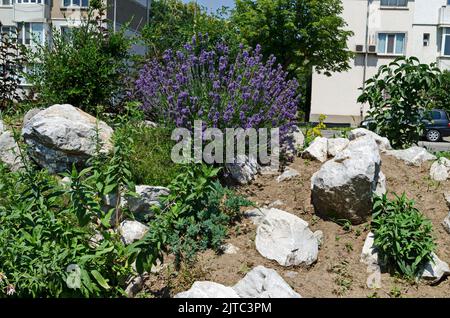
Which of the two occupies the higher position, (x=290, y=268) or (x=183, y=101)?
(x=183, y=101)

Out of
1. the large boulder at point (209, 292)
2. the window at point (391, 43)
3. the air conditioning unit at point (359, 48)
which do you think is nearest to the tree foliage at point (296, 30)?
the air conditioning unit at point (359, 48)

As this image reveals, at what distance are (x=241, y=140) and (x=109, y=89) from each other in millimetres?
2456

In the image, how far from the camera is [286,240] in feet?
14.9

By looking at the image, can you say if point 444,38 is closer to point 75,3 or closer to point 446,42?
point 446,42

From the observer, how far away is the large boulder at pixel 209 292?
372cm

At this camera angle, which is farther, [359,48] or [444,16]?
[444,16]

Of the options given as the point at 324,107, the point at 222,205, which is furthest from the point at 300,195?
the point at 324,107

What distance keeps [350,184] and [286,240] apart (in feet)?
2.68

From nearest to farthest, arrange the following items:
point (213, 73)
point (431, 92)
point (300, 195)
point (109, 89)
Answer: point (300, 195), point (213, 73), point (431, 92), point (109, 89)

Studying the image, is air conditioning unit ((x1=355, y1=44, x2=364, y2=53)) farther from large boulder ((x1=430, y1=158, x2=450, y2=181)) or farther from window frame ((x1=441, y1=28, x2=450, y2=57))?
large boulder ((x1=430, y1=158, x2=450, y2=181))

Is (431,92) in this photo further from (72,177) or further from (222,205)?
(72,177)

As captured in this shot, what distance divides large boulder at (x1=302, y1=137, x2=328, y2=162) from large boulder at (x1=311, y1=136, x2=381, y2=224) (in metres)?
1.19

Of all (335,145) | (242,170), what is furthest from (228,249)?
(335,145)
